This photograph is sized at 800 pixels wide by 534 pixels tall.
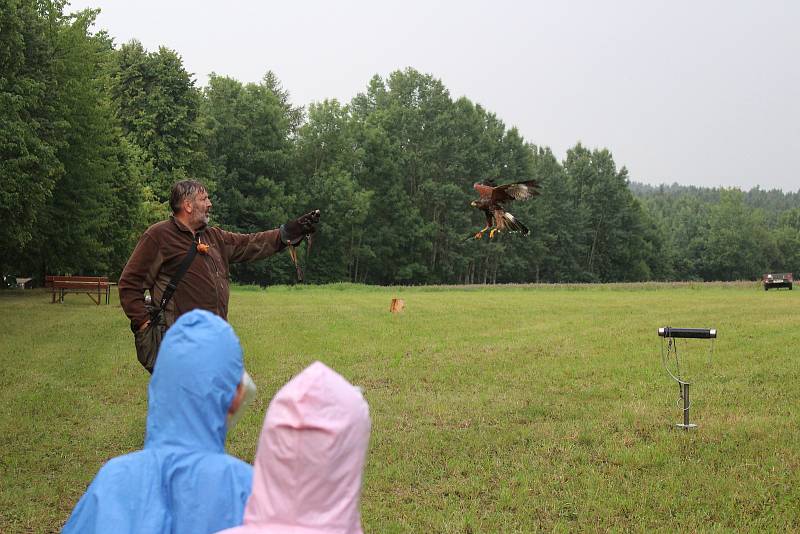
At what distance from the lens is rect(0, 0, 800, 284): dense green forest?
30500mm

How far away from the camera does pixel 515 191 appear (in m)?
5.88

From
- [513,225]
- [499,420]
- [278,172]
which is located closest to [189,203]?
[513,225]

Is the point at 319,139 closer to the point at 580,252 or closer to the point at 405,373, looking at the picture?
the point at 580,252

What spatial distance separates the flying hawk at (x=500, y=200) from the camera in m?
5.70

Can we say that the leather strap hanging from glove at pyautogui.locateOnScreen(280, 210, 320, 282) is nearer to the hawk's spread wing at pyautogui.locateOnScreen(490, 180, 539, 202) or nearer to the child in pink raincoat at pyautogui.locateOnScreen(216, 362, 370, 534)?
the hawk's spread wing at pyautogui.locateOnScreen(490, 180, 539, 202)

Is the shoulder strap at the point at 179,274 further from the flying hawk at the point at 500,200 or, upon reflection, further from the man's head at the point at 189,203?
the flying hawk at the point at 500,200

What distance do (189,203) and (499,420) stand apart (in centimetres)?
597

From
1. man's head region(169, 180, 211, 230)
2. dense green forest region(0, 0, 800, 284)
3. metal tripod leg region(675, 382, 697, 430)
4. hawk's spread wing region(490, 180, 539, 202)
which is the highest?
dense green forest region(0, 0, 800, 284)

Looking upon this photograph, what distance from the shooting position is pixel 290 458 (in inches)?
77.9

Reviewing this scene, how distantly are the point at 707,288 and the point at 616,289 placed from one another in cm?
487

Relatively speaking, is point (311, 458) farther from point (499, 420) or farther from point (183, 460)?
point (499, 420)

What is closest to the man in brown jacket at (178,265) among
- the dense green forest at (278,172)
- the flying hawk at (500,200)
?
the flying hawk at (500,200)

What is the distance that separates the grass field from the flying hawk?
2442 millimetres

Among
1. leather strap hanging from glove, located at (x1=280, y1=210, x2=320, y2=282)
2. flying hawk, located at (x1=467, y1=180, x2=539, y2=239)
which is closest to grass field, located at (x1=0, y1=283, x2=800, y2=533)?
leather strap hanging from glove, located at (x1=280, y1=210, x2=320, y2=282)
